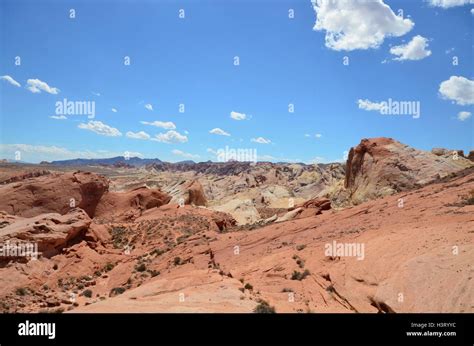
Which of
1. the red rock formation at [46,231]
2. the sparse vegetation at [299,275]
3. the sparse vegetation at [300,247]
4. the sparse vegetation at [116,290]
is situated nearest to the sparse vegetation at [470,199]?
the sparse vegetation at [300,247]

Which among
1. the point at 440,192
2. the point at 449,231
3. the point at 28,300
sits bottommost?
the point at 28,300

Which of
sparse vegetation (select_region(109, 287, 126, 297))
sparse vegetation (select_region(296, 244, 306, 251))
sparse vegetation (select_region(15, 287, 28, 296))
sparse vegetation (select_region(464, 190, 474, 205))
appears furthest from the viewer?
sparse vegetation (select_region(109, 287, 126, 297))

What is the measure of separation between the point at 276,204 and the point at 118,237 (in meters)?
41.7

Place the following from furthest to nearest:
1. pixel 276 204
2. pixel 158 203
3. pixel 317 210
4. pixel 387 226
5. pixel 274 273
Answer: pixel 276 204 < pixel 158 203 < pixel 317 210 < pixel 387 226 < pixel 274 273

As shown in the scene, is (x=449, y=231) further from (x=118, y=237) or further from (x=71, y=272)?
(x=118, y=237)

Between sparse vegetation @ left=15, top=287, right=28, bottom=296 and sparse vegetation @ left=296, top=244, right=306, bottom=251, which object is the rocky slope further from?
sparse vegetation @ left=15, top=287, right=28, bottom=296

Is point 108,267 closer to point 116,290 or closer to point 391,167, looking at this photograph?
point 116,290

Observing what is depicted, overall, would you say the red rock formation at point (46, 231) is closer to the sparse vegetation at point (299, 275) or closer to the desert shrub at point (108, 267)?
the desert shrub at point (108, 267)

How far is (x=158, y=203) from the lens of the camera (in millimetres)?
34000

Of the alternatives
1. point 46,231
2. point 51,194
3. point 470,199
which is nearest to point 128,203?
point 51,194

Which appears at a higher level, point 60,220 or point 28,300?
point 60,220

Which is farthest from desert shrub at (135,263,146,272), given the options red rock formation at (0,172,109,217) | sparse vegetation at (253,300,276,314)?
red rock formation at (0,172,109,217)
